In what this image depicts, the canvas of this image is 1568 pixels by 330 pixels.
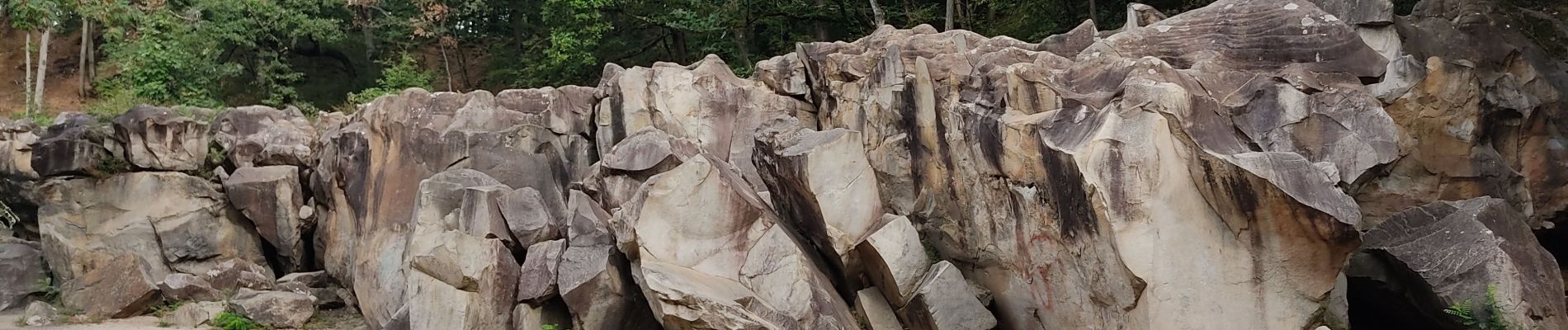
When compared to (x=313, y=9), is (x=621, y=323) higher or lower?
lower

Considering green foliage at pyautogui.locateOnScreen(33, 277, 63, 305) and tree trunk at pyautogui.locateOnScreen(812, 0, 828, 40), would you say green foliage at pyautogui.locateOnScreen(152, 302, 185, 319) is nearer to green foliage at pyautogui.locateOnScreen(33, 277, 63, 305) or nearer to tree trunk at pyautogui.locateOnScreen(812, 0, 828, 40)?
green foliage at pyautogui.locateOnScreen(33, 277, 63, 305)

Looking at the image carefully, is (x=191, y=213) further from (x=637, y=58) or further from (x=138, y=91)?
(x=637, y=58)

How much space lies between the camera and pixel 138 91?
23766mm

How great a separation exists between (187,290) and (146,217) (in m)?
2.02

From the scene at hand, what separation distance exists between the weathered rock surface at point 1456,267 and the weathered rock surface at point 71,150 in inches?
651

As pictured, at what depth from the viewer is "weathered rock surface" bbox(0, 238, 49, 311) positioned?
15.2 metres

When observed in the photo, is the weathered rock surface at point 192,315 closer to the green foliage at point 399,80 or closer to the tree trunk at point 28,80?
the green foliage at point 399,80

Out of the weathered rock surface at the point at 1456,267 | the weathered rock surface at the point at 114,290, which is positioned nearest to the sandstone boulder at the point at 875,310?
the weathered rock surface at the point at 1456,267

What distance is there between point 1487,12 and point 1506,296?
5.40m

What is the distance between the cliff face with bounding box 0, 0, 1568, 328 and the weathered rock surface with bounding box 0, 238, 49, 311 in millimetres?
354

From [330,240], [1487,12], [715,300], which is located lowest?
[330,240]

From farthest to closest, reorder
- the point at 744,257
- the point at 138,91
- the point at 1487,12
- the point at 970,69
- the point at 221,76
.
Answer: the point at 221,76 → the point at 138,91 → the point at 1487,12 → the point at 970,69 → the point at 744,257

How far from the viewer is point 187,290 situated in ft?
49.2

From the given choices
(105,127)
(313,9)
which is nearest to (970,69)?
(105,127)
